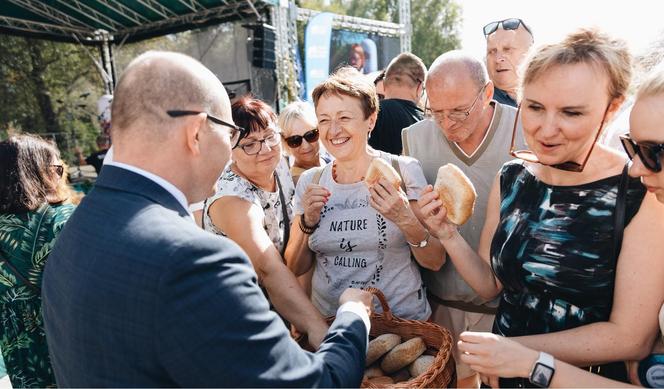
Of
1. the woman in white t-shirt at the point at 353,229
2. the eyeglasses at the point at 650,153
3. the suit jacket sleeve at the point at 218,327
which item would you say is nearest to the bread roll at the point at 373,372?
the woman in white t-shirt at the point at 353,229

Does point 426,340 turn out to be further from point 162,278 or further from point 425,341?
point 162,278

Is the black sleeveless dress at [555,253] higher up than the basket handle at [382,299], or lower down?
higher up

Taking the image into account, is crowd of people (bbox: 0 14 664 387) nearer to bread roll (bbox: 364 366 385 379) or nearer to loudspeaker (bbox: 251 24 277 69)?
bread roll (bbox: 364 366 385 379)

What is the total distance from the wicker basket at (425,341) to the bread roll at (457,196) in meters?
0.43

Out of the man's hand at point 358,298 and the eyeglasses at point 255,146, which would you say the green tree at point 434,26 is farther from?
the man's hand at point 358,298

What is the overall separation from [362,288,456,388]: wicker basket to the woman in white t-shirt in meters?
0.22

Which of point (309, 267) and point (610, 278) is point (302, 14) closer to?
point (309, 267)

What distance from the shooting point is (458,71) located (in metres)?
2.22

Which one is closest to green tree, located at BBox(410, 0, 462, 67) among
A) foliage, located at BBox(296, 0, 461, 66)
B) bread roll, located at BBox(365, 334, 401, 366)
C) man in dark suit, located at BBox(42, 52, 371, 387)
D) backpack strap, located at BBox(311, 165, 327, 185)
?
foliage, located at BBox(296, 0, 461, 66)

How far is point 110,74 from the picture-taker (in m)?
13.0

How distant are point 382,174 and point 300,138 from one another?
59.3 inches

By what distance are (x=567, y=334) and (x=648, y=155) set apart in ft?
1.93

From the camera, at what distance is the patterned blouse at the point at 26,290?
2266 millimetres

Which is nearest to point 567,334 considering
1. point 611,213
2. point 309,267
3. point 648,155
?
point 611,213
